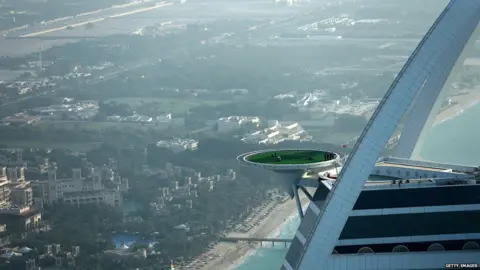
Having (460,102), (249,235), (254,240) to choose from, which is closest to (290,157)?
(254,240)

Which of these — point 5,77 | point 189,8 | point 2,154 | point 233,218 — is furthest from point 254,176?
point 189,8

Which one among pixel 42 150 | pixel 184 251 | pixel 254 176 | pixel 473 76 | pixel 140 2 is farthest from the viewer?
pixel 140 2

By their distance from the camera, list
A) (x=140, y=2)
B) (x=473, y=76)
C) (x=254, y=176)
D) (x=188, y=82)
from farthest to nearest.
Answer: (x=140, y=2)
(x=188, y=82)
(x=473, y=76)
(x=254, y=176)

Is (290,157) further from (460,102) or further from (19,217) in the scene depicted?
(460,102)

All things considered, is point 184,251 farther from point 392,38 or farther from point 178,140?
point 392,38

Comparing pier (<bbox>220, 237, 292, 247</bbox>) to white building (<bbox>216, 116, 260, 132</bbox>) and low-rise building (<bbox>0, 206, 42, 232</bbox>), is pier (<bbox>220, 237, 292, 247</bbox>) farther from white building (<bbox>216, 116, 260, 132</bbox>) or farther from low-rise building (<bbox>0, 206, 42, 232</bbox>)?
white building (<bbox>216, 116, 260, 132</bbox>)

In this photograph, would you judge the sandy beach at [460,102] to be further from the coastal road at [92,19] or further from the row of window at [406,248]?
the row of window at [406,248]

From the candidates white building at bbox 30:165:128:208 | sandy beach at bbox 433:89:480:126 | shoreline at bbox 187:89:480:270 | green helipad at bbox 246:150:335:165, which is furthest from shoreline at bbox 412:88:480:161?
green helipad at bbox 246:150:335:165

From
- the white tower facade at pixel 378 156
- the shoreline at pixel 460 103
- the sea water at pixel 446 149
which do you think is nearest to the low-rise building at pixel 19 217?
the sea water at pixel 446 149
